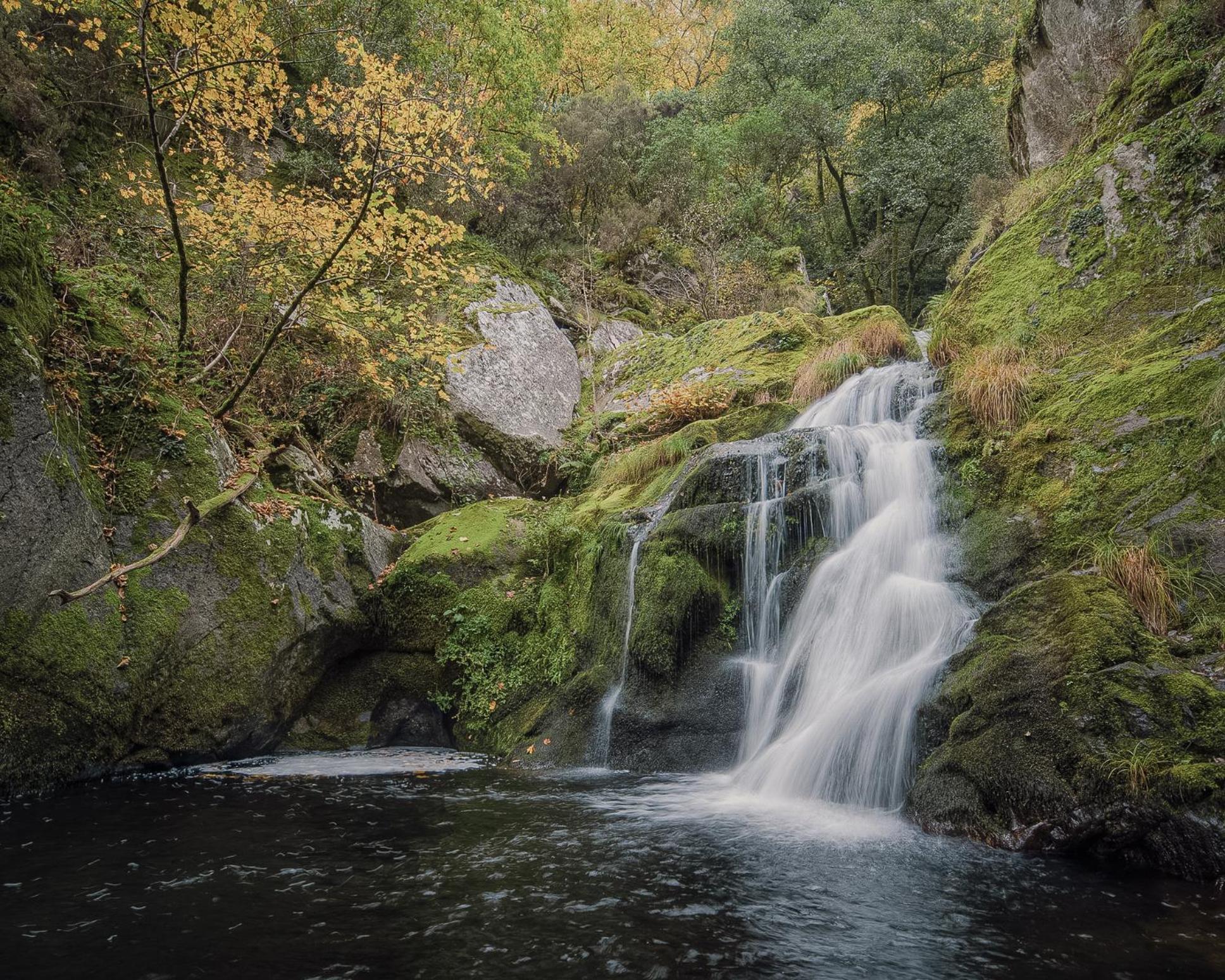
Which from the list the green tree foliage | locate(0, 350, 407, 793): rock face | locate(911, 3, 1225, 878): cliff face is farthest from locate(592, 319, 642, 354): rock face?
locate(0, 350, 407, 793): rock face

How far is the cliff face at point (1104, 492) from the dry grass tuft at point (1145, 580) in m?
0.01

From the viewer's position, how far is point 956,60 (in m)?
17.5

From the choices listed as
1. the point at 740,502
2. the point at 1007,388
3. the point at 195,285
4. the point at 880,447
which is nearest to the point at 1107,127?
the point at 1007,388

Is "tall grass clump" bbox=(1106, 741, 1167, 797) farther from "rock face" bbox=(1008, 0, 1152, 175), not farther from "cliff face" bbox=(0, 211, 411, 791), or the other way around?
"rock face" bbox=(1008, 0, 1152, 175)

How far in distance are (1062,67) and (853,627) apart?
Answer: 10.9 metres

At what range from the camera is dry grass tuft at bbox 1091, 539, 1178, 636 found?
383 centimetres

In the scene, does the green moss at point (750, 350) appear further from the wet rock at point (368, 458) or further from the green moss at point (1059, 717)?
the green moss at point (1059, 717)

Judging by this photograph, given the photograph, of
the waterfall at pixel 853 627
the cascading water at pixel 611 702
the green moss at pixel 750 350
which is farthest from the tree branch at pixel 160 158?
the green moss at pixel 750 350

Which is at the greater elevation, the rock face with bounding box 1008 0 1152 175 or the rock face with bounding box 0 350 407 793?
the rock face with bounding box 1008 0 1152 175

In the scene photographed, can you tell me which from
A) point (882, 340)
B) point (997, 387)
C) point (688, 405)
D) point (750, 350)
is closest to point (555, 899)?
point (997, 387)

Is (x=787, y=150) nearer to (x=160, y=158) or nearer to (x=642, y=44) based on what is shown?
(x=642, y=44)

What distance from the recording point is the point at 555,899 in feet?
9.83

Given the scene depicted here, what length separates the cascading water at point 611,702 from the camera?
591cm

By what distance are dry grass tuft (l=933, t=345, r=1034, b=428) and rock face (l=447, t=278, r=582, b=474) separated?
624 centimetres
